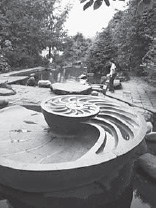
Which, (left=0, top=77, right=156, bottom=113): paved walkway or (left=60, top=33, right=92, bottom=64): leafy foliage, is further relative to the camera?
(left=60, top=33, right=92, bottom=64): leafy foliage

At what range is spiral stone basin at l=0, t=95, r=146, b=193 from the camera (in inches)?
87.9

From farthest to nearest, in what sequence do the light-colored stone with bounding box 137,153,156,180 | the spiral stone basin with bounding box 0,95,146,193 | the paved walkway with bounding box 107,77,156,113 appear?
the paved walkway with bounding box 107,77,156,113
the light-colored stone with bounding box 137,153,156,180
the spiral stone basin with bounding box 0,95,146,193

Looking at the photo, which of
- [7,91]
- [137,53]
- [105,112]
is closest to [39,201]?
[105,112]

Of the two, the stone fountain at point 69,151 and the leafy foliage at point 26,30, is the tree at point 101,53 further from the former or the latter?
the stone fountain at point 69,151

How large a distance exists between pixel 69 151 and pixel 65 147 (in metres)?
0.10

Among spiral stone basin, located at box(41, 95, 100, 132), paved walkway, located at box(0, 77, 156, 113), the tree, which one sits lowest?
paved walkway, located at box(0, 77, 156, 113)

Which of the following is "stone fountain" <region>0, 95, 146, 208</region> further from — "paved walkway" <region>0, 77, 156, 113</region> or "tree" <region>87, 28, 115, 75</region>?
"tree" <region>87, 28, 115, 75</region>

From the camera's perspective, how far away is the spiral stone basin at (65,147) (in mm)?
2232

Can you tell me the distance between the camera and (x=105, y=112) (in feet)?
12.2

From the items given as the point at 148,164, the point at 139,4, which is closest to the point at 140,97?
the point at 148,164

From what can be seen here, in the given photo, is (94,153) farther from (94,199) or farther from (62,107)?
(62,107)

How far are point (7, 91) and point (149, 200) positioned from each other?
5.12m

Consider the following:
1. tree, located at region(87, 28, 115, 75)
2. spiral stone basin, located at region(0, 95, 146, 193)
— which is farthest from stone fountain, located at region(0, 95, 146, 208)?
tree, located at region(87, 28, 115, 75)

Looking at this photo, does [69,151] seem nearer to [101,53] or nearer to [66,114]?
[66,114]
